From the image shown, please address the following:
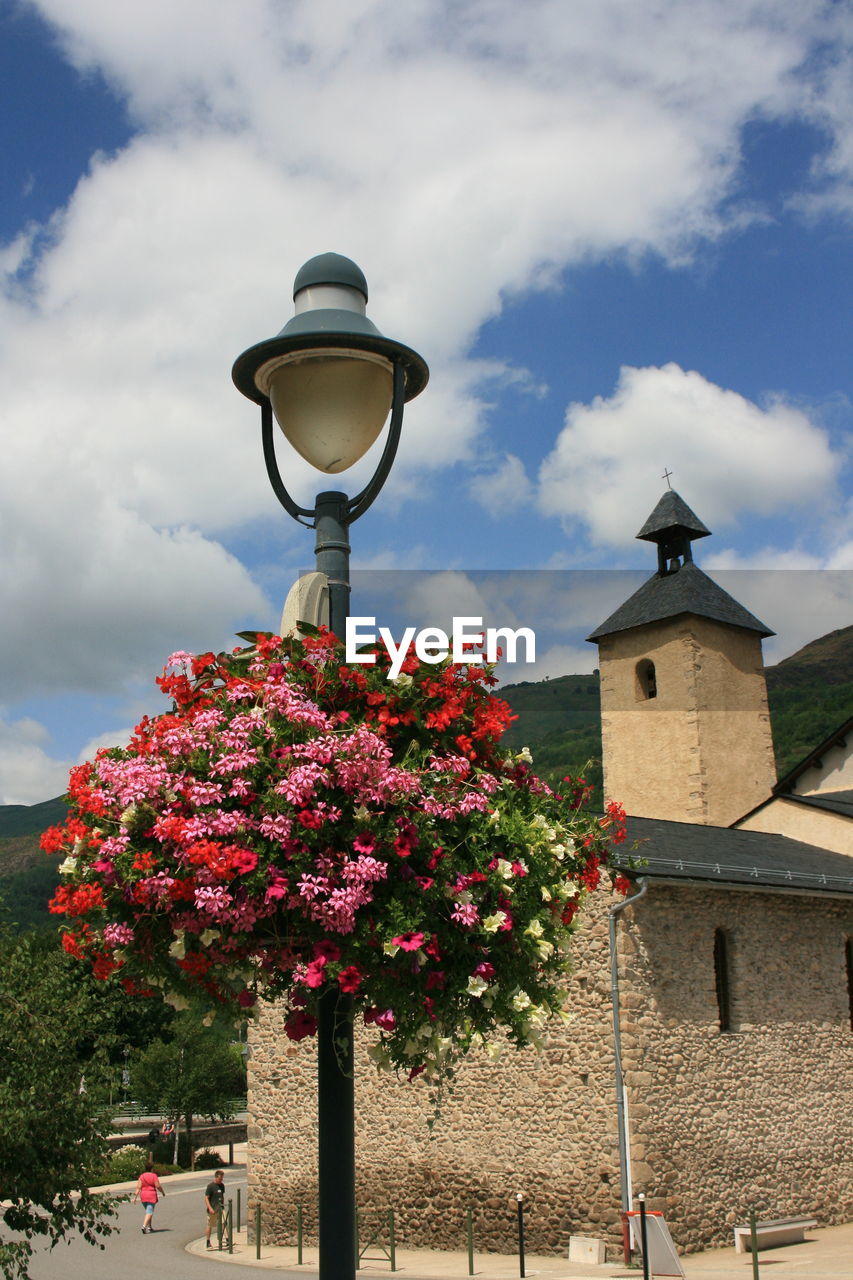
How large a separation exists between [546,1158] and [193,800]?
1427cm

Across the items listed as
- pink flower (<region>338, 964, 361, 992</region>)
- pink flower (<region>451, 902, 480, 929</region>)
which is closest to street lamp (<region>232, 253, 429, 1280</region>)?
pink flower (<region>338, 964, 361, 992</region>)

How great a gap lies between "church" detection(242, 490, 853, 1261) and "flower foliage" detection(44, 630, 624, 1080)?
9530 millimetres

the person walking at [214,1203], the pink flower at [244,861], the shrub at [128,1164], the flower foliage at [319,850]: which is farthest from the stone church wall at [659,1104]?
the shrub at [128,1164]

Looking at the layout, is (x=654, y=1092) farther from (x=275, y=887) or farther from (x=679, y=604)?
(x=679, y=604)

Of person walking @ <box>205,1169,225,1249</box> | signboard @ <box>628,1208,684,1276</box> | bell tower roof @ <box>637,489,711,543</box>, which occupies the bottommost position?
person walking @ <box>205,1169,225,1249</box>

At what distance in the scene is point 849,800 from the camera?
2741cm

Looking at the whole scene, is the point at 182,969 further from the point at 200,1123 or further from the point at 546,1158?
the point at 200,1123

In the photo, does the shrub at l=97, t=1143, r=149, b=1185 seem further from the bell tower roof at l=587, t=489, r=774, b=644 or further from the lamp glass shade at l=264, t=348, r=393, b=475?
the lamp glass shade at l=264, t=348, r=393, b=475

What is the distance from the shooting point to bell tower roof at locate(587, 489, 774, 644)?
33406 millimetres

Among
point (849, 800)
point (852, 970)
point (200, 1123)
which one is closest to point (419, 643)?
point (852, 970)

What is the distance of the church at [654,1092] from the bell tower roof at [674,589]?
11533 mm

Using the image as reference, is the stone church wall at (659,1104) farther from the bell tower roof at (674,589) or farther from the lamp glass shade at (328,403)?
the bell tower roof at (674,589)

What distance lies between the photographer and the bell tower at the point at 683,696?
104ft

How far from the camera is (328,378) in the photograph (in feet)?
15.8
